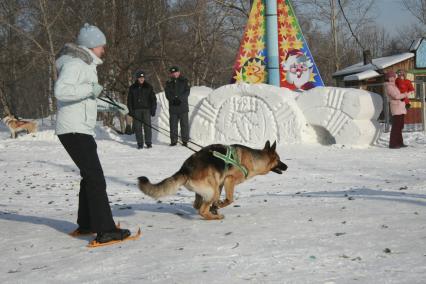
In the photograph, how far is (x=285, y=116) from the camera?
14000mm

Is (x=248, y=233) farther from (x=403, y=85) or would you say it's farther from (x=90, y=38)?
(x=403, y=85)

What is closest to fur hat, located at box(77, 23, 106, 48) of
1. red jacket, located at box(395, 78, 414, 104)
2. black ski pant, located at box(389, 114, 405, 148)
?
black ski pant, located at box(389, 114, 405, 148)

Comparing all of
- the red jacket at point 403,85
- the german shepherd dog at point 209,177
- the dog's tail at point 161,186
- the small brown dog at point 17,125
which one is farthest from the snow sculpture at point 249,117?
the dog's tail at point 161,186

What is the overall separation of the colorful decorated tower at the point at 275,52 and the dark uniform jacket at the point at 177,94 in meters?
2.46

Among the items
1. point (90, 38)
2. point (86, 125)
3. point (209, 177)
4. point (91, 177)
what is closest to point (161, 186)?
point (209, 177)

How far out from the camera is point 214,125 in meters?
15.0

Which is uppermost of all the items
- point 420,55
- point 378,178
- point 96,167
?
point 420,55

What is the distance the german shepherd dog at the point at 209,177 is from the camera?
550cm

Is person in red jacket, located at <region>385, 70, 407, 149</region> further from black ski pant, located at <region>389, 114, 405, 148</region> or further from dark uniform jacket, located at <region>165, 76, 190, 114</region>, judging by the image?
dark uniform jacket, located at <region>165, 76, 190, 114</region>

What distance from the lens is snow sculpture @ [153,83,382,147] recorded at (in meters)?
13.6

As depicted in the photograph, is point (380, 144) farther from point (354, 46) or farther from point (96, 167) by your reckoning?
point (354, 46)

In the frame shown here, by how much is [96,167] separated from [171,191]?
31.6 inches

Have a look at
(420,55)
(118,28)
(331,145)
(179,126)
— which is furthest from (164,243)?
(420,55)

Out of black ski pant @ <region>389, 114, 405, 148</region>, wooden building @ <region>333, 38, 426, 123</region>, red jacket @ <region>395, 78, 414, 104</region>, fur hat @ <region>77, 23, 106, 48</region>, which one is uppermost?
wooden building @ <region>333, 38, 426, 123</region>
